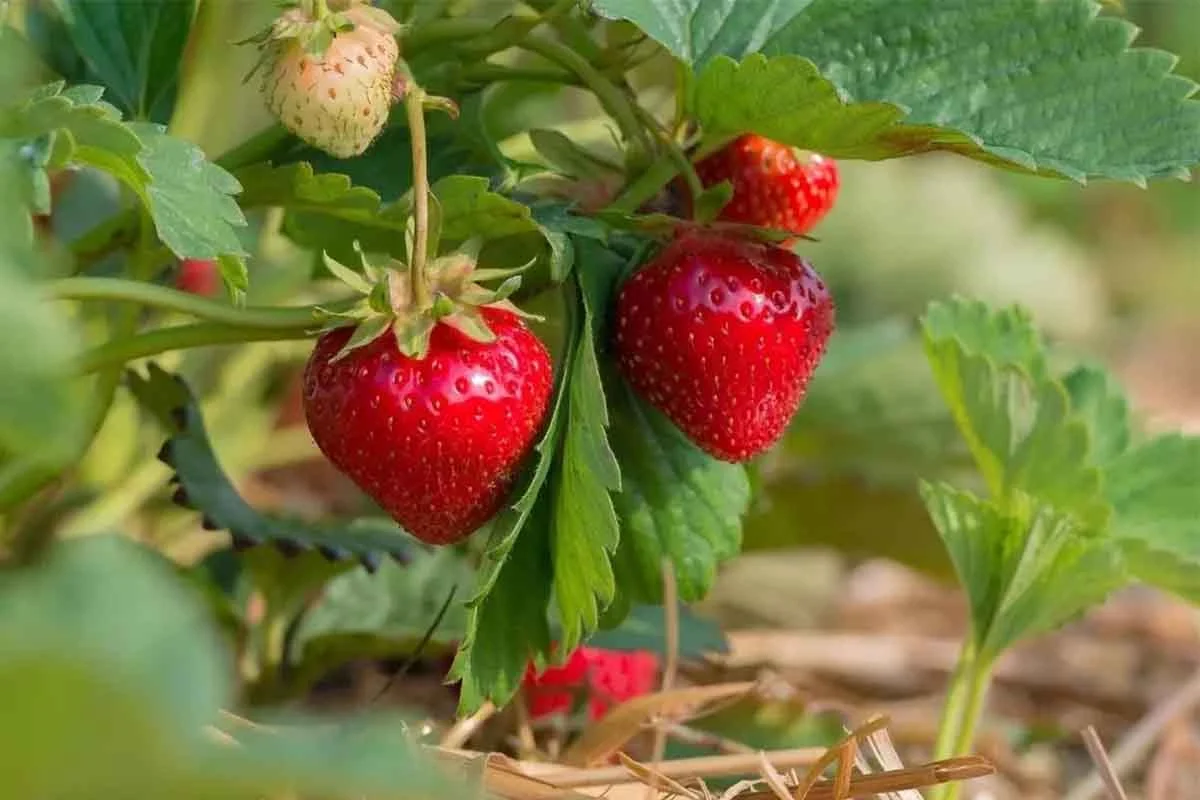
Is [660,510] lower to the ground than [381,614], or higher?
higher

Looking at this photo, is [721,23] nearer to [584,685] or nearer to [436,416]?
[436,416]

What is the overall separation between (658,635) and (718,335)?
27 cm

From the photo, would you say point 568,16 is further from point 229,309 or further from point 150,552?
point 150,552

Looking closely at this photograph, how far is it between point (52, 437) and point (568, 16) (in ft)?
1.30

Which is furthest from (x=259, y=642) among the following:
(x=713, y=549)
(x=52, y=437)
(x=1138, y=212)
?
(x=1138, y=212)

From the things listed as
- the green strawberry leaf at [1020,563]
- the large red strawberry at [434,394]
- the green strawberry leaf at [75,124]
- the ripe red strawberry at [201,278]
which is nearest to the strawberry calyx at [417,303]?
the large red strawberry at [434,394]

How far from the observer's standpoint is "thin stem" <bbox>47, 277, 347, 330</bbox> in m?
0.60

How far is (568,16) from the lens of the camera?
669mm

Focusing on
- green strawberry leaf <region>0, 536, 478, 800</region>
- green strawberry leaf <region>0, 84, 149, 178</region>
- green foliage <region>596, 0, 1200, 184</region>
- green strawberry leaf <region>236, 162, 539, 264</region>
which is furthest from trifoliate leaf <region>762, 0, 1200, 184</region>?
green strawberry leaf <region>0, 536, 478, 800</region>

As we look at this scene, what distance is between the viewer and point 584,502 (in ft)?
2.00

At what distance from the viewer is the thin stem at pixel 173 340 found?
65cm

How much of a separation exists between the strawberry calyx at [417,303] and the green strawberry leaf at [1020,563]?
26cm

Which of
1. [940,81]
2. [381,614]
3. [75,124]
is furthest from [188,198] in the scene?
[381,614]

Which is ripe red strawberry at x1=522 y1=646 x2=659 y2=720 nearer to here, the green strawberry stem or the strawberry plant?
the strawberry plant
